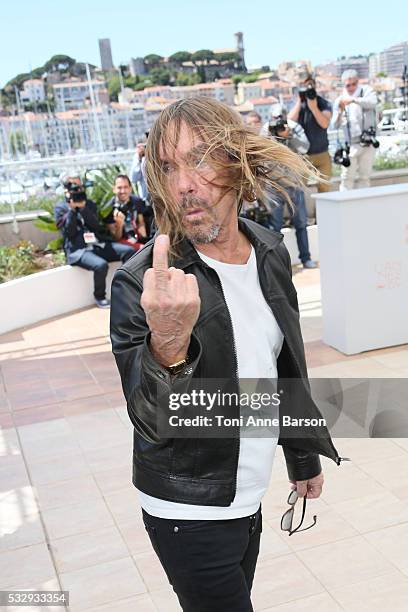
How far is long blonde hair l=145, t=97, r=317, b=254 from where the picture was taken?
1.56 meters

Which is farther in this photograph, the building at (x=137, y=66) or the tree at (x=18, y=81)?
the building at (x=137, y=66)

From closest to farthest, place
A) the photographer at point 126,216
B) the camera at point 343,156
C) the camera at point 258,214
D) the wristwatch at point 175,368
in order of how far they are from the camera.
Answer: the wristwatch at point 175,368, the photographer at point 126,216, the camera at point 258,214, the camera at point 343,156

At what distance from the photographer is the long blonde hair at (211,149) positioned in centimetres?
156

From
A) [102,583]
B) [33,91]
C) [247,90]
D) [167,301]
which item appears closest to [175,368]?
[167,301]

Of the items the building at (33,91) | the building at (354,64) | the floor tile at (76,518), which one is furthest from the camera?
the building at (33,91)

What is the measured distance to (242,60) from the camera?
65.6ft

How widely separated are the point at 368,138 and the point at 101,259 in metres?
3.66

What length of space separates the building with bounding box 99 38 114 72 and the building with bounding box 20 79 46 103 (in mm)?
1633

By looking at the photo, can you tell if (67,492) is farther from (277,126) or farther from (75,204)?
(277,126)

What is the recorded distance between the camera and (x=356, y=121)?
8852 millimetres

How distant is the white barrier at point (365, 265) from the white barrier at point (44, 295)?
305 cm

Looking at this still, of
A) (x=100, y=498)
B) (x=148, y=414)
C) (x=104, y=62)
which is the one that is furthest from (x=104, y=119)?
(x=148, y=414)

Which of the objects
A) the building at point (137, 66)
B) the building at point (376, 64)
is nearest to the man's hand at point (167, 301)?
the building at point (376, 64)

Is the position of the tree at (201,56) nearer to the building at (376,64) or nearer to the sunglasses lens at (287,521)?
the building at (376,64)
